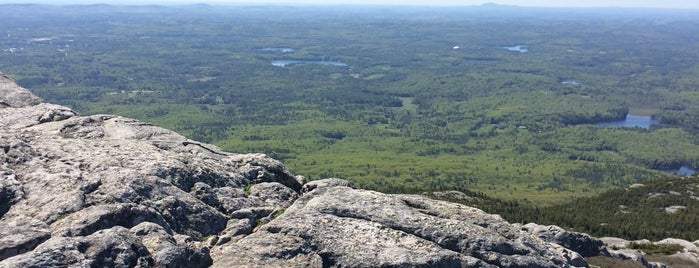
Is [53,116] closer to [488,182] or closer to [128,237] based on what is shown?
[128,237]

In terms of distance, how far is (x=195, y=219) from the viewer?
26.4 metres

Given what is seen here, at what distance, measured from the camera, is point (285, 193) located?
104 ft

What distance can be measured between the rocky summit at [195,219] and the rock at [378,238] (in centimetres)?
5

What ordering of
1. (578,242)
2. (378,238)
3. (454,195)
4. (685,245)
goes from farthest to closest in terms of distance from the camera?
(454,195)
(685,245)
(578,242)
(378,238)

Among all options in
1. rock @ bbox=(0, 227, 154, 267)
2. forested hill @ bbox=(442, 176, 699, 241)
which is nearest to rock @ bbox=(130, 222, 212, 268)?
rock @ bbox=(0, 227, 154, 267)

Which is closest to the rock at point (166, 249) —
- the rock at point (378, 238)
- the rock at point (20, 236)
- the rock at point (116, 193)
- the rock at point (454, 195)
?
the rock at point (116, 193)

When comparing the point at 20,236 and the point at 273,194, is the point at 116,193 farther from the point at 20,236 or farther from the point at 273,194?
the point at 273,194

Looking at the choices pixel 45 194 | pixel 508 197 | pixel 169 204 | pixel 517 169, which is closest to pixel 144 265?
pixel 169 204

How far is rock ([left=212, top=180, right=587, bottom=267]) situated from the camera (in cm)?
2409

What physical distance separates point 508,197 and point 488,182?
21361 millimetres

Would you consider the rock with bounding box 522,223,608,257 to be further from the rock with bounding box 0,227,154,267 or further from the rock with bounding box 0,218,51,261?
the rock with bounding box 0,218,51,261

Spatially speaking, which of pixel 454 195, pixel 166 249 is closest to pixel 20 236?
pixel 166 249

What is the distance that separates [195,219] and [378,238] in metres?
8.43

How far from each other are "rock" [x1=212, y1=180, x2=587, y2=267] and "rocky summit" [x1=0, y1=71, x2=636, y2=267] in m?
0.05
